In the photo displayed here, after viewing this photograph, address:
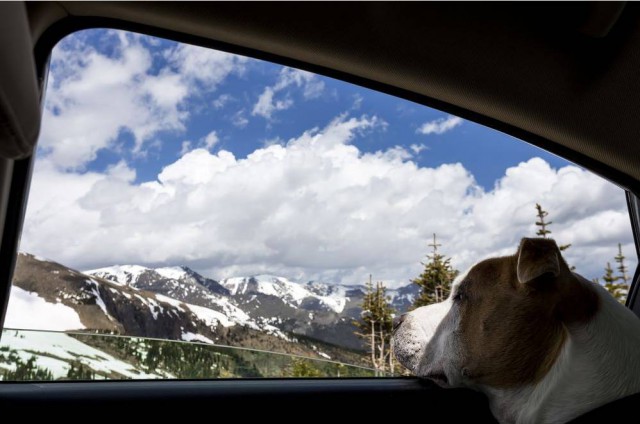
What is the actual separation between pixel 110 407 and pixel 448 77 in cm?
176

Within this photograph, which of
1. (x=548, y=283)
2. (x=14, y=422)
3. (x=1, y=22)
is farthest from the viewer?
(x=548, y=283)

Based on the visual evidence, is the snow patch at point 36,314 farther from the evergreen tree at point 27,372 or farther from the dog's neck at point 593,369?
the dog's neck at point 593,369

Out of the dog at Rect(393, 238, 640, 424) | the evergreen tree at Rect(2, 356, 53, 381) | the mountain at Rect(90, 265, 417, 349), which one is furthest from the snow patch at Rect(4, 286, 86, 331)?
the dog at Rect(393, 238, 640, 424)

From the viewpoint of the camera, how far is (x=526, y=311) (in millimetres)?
2264

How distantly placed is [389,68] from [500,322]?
1133mm

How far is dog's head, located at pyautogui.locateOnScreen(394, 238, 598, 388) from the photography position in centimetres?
216

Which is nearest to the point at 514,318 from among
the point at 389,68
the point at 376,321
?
the point at 389,68

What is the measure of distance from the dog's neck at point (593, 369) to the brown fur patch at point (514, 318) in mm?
41

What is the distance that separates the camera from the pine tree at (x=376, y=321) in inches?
161

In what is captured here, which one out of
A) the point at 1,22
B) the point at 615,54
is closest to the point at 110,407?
the point at 1,22

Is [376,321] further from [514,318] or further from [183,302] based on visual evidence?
[514,318]

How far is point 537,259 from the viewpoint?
2.12m

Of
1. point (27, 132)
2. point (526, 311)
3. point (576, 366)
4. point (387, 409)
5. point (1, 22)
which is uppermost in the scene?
point (1, 22)

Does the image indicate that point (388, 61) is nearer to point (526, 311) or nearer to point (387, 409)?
point (526, 311)
